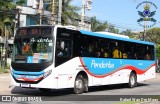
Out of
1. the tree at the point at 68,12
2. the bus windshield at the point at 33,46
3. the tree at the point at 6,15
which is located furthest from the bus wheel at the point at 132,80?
the tree at the point at 68,12

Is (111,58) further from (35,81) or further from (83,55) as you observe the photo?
(35,81)

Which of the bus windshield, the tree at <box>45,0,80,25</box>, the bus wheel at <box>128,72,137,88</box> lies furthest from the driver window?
the tree at <box>45,0,80,25</box>

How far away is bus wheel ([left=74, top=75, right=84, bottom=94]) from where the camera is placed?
18094 mm

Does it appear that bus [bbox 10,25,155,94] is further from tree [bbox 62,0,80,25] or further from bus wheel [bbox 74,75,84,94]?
tree [bbox 62,0,80,25]

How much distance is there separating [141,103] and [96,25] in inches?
2478

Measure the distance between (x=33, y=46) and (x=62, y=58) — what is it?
1358mm

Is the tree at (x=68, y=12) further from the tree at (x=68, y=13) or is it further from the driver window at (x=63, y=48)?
the driver window at (x=63, y=48)

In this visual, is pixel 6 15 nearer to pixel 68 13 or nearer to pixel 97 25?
pixel 68 13

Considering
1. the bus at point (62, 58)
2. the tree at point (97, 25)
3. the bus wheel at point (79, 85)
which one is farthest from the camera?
the tree at point (97, 25)

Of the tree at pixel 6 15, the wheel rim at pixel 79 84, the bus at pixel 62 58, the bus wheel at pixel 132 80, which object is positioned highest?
the tree at pixel 6 15

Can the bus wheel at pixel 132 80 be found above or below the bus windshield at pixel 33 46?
below

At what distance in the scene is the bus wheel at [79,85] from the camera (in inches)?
712

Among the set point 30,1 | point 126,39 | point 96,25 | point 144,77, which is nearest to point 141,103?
point 126,39

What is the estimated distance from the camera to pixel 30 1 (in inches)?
2579
